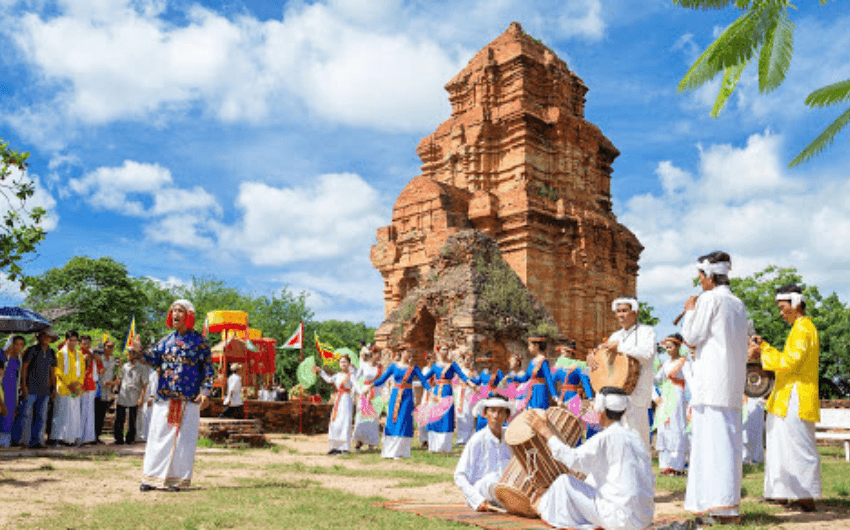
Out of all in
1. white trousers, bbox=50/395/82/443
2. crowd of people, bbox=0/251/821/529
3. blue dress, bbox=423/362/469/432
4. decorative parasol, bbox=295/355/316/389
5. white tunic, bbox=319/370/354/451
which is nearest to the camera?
crowd of people, bbox=0/251/821/529

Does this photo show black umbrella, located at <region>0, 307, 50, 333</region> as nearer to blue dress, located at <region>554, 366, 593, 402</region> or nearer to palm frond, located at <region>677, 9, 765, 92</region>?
blue dress, located at <region>554, 366, 593, 402</region>

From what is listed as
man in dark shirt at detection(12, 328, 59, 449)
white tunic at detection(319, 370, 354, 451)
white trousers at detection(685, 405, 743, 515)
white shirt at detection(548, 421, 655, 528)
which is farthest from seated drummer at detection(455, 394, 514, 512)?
man in dark shirt at detection(12, 328, 59, 449)

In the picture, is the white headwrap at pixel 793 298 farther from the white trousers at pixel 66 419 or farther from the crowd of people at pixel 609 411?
the white trousers at pixel 66 419

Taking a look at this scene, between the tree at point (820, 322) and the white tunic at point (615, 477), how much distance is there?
28028mm

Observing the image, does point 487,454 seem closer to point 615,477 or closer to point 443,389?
point 615,477

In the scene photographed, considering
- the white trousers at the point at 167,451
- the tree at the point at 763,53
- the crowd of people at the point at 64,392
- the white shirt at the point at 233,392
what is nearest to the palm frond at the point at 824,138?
the tree at the point at 763,53

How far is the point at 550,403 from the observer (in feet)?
35.5

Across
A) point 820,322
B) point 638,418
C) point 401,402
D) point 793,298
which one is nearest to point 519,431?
point 638,418

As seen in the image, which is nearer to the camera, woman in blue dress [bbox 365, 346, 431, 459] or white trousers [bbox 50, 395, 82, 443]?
white trousers [bbox 50, 395, 82, 443]

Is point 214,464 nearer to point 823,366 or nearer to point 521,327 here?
point 521,327

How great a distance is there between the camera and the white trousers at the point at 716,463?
Answer: 18.2 ft

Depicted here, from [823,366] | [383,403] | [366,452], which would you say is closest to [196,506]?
[366,452]

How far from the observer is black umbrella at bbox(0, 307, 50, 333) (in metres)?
11.1

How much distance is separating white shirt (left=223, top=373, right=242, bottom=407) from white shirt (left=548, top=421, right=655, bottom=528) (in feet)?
41.0
